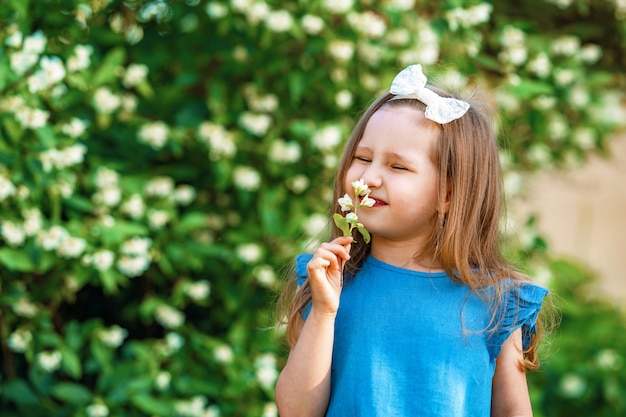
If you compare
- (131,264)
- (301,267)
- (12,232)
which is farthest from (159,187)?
(301,267)

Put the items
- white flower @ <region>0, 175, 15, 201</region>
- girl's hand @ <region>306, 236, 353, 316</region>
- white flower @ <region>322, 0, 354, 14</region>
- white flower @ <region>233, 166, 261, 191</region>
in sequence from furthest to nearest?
1. white flower @ <region>233, 166, 261, 191</region>
2. white flower @ <region>322, 0, 354, 14</region>
3. white flower @ <region>0, 175, 15, 201</region>
4. girl's hand @ <region>306, 236, 353, 316</region>

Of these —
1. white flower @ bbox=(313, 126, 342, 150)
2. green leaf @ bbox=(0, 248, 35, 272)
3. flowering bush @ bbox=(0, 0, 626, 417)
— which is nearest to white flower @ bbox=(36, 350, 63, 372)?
flowering bush @ bbox=(0, 0, 626, 417)

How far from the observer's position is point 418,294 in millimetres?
1619

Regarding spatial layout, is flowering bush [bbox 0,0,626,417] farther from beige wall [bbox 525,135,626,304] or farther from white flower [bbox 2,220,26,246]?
beige wall [bbox 525,135,626,304]

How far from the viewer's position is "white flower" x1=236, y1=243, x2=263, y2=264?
323 centimetres

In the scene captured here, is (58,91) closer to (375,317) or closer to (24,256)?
(24,256)

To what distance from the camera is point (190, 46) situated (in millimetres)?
3332

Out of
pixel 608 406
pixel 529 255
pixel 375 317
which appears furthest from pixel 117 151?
pixel 608 406

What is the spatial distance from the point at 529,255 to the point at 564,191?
2.59 metres

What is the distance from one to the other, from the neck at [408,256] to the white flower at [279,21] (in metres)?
1.58

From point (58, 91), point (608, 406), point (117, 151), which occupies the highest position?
point (58, 91)

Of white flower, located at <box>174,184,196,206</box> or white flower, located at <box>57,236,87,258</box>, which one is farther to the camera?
white flower, located at <box>174,184,196,206</box>

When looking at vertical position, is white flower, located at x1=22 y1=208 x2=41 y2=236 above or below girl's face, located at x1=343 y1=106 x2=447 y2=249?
below

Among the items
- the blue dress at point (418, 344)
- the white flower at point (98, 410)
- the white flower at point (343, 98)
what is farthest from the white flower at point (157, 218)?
the blue dress at point (418, 344)
